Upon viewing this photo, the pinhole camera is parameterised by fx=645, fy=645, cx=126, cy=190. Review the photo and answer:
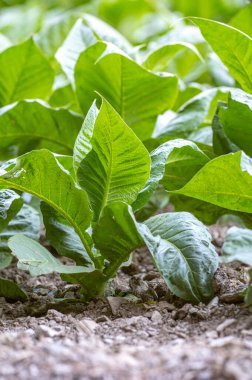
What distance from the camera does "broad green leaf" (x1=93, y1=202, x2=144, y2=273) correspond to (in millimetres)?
1172

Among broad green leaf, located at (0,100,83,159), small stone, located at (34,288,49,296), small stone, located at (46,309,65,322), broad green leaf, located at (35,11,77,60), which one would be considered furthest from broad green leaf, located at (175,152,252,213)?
broad green leaf, located at (35,11,77,60)

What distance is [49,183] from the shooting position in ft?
4.00

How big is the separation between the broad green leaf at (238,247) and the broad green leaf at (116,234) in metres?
0.17

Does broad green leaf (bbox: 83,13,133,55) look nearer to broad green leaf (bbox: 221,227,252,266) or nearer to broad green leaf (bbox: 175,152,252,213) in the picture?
broad green leaf (bbox: 175,152,252,213)

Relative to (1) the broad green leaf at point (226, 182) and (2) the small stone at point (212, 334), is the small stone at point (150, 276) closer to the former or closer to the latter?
(1) the broad green leaf at point (226, 182)

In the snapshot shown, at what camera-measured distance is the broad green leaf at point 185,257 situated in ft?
3.81

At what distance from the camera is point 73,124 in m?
1.63

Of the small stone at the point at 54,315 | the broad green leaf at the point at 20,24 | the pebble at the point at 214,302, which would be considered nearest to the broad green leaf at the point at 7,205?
the small stone at the point at 54,315

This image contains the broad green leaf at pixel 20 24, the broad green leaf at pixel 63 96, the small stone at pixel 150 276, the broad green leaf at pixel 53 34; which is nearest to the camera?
the small stone at pixel 150 276

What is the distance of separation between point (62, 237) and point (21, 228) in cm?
23

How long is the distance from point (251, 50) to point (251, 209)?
1.20ft

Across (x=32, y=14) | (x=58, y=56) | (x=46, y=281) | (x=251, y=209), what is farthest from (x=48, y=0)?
(x=251, y=209)

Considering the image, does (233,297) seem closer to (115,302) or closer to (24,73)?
(115,302)

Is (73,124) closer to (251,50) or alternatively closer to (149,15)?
(251,50)
